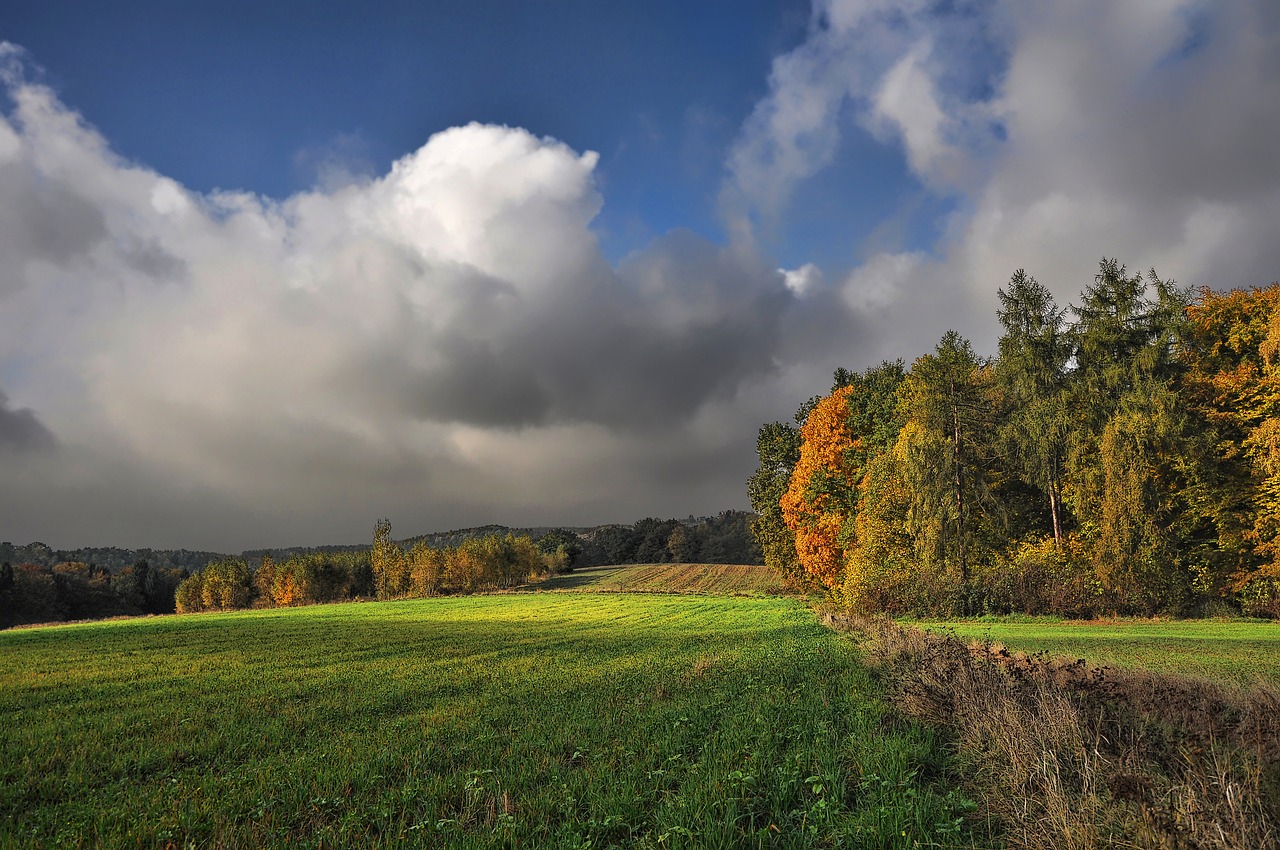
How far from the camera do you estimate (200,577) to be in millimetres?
122938

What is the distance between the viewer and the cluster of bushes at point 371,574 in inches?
4267

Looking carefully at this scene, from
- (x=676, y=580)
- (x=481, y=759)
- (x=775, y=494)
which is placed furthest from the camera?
(x=676, y=580)

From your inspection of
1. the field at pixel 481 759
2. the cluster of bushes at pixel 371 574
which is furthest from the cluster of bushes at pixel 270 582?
the field at pixel 481 759

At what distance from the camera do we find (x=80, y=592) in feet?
387

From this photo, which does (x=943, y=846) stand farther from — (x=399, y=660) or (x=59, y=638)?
(x=59, y=638)

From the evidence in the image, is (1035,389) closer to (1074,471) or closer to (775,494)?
(1074,471)

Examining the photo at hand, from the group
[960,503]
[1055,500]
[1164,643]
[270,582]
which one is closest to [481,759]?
[1164,643]

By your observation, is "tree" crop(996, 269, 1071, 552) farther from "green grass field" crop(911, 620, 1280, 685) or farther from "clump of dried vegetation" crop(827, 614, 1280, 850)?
"clump of dried vegetation" crop(827, 614, 1280, 850)

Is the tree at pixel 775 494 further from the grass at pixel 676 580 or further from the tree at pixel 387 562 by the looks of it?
the tree at pixel 387 562

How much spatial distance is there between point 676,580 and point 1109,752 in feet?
328

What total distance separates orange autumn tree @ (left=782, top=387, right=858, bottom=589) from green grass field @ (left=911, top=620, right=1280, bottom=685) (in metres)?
12.9

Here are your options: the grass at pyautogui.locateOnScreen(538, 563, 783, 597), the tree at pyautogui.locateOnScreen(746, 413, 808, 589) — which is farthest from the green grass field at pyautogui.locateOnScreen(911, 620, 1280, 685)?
the grass at pyautogui.locateOnScreen(538, 563, 783, 597)

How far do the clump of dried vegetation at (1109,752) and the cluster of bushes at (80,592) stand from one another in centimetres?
13500

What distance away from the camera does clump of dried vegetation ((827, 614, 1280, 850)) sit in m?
4.89
